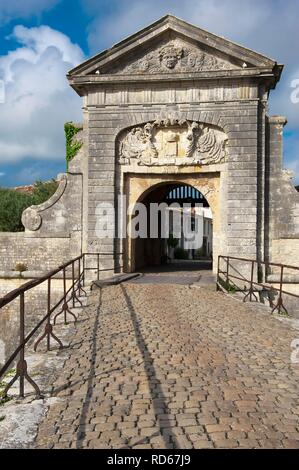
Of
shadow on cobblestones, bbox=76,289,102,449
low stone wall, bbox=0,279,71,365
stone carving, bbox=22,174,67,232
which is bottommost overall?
low stone wall, bbox=0,279,71,365

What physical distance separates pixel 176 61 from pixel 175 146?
7.62 ft

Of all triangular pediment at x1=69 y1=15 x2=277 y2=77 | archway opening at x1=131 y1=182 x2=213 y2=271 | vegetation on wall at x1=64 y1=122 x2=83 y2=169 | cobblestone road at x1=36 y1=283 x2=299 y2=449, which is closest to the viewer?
cobblestone road at x1=36 y1=283 x2=299 y2=449

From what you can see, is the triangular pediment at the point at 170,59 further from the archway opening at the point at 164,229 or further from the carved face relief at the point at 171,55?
the archway opening at the point at 164,229

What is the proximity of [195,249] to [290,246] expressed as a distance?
2111cm

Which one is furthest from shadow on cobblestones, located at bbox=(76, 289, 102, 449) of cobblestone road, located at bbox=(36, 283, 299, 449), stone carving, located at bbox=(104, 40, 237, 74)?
stone carving, located at bbox=(104, 40, 237, 74)

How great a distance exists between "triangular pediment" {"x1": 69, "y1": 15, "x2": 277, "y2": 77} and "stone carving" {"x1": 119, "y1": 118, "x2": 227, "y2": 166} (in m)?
1.53

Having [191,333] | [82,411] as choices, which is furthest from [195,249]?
[82,411]

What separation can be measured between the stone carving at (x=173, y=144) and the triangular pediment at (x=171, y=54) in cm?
153

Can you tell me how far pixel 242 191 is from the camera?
12695 millimetres

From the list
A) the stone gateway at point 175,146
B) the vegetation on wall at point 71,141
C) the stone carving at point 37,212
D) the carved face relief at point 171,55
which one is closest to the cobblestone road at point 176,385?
the stone gateway at point 175,146

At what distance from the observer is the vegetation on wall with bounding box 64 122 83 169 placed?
1414 centimetres

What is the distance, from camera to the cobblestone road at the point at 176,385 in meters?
3.37

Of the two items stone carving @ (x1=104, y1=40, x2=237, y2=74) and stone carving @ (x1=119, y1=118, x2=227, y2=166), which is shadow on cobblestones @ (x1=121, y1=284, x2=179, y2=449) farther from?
stone carving @ (x1=104, y1=40, x2=237, y2=74)
